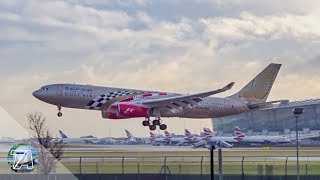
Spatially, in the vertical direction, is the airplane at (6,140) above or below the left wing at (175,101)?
below

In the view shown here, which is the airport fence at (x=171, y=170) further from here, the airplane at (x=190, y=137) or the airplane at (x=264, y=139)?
the airplane at (x=264, y=139)

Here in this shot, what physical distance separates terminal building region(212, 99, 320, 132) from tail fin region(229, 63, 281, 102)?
1600cm

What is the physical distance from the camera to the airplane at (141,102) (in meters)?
58.2

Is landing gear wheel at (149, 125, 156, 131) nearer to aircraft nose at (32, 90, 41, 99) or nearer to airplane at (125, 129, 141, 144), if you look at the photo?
aircraft nose at (32, 90, 41, 99)

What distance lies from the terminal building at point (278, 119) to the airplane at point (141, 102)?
2578 centimetres

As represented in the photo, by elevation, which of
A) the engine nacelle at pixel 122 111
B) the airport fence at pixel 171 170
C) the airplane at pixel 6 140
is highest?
the engine nacelle at pixel 122 111

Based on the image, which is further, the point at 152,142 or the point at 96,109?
the point at 152,142

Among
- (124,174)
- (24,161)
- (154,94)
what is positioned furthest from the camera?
(154,94)

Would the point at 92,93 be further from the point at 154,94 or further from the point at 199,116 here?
the point at 199,116

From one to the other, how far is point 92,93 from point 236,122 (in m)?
37.7

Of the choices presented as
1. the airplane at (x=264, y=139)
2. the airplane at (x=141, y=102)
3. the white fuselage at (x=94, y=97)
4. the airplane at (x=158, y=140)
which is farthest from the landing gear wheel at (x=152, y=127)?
the airplane at (x=264, y=139)

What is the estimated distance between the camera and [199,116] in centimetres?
6500

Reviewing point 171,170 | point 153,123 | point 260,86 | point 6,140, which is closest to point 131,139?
point 260,86

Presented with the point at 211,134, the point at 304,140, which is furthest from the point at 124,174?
the point at 304,140
